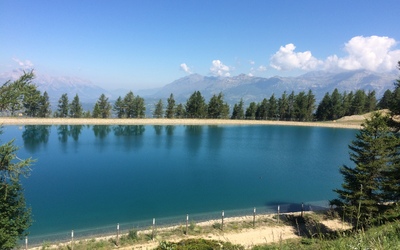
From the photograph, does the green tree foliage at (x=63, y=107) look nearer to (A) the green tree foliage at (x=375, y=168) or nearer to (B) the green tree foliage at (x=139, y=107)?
(B) the green tree foliage at (x=139, y=107)

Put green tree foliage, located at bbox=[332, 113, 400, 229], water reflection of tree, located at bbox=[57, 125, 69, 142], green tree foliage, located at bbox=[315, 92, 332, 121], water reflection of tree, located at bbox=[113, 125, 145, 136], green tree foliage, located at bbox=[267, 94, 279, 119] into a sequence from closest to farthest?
green tree foliage, located at bbox=[332, 113, 400, 229] < water reflection of tree, located at bbox=[57, 125, 69, 142] < water reflection of tree, located at bbox=[113, 125, 145, 136] < green tree foliage, located at bbox=[267, 94, 279, 119] < green tree foliage, located at bbox=[315, 92, 332, 121]

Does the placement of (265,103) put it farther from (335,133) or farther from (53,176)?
(53,176)

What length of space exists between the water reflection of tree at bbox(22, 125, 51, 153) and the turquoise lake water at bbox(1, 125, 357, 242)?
189mm

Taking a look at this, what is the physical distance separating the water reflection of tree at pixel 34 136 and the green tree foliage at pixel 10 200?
38.3 metres

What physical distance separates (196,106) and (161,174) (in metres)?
57.7

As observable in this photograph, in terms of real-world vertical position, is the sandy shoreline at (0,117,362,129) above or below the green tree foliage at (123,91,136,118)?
below

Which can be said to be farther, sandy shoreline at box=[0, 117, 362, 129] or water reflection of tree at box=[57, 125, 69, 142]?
sandy shoreline at box=[0, 117, 362, 129]

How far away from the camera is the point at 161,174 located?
114ft

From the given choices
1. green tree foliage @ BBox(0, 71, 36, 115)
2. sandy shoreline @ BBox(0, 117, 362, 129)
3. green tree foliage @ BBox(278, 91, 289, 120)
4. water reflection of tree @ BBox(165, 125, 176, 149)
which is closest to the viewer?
green tree foliage @ BBox(0, 71, 36, 115)

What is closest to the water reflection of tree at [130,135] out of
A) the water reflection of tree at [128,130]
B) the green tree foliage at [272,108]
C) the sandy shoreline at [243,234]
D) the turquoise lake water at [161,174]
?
the water reflection of tree at [128,130]

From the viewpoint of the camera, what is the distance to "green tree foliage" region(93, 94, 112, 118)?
82750mm

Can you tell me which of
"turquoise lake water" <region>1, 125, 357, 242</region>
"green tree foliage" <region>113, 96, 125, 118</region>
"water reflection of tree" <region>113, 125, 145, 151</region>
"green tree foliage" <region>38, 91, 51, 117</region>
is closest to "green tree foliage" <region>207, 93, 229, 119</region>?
"water reflection of tree" <region>113, 125, 145, 151</region>

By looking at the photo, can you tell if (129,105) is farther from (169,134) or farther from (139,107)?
(169,134)

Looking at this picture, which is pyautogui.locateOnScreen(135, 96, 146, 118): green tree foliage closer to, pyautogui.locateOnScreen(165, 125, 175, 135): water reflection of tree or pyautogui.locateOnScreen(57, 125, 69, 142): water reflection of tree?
pyautogui.locateOnScreen(165, 125, 175, 135): water reflection of tree
